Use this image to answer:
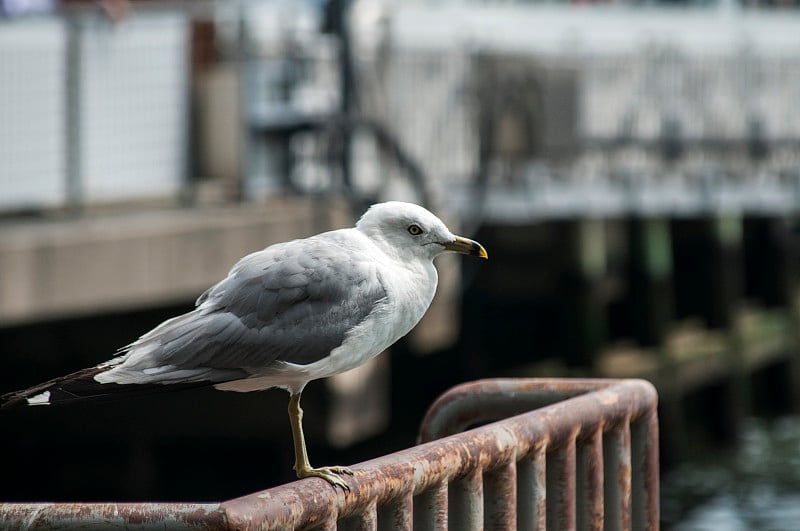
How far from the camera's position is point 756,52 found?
1928cm

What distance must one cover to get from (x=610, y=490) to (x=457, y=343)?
32.6 ft

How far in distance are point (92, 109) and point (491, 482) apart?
7210 millimetres

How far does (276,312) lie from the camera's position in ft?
11.7

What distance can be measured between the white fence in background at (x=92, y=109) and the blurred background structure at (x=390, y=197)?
20mm

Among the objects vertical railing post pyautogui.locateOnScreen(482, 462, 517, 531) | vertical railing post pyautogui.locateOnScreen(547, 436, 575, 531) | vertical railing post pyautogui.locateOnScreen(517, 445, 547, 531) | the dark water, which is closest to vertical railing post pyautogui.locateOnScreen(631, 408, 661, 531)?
vertical railing post pyautogui.locateOnScreen(547, 436, 575, 531)

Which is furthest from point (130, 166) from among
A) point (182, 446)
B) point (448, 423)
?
point (448, 423)

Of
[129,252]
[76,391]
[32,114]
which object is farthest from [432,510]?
[32,114]

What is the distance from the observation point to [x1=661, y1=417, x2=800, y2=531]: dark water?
1344 centimetres

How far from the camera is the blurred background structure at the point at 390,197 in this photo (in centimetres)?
988

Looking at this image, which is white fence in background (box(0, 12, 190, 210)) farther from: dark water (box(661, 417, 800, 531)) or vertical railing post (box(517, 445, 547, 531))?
vertical railing post (box(517, 445, 547, 531))

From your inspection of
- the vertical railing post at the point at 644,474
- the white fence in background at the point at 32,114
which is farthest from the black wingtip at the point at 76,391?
the white fence in background at the point at 32,114

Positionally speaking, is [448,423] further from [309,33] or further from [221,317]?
[309,33]

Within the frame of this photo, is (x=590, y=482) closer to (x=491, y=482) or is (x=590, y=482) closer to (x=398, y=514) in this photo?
(x=491, y=482)

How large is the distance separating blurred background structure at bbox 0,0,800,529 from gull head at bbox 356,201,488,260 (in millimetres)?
4851
